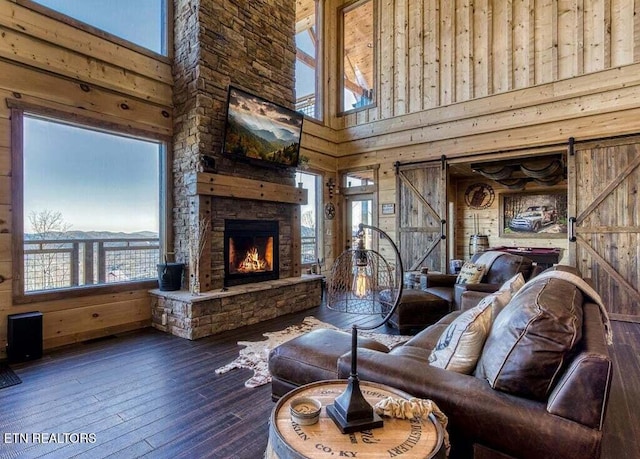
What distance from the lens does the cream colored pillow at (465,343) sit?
161 centimetres

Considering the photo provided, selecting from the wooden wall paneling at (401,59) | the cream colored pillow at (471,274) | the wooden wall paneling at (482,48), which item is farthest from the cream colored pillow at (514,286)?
the wooden wall paneling at (401,59)

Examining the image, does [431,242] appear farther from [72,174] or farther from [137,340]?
[72,174]

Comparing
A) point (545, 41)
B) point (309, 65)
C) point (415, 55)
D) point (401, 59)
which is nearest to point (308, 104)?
point (309, 65)

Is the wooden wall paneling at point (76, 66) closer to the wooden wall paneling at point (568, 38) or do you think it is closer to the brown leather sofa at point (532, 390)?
the brown leather sofa at point (532, 390)

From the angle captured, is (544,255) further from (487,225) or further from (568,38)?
(568,38)

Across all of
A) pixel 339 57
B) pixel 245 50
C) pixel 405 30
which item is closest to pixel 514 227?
pixel 405 30

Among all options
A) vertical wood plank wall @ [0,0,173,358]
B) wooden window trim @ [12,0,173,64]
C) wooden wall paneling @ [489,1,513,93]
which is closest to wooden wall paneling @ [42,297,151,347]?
vertical wood plank wall @ [0,0,173,358]

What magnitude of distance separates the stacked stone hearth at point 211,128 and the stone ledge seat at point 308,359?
205 centimetres

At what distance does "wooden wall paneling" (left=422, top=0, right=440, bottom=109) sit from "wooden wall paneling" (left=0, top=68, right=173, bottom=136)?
4500mm

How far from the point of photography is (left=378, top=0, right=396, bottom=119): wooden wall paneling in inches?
265

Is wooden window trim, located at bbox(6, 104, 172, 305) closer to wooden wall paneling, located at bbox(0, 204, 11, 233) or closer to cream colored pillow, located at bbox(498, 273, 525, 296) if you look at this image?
wooden wall paneling, located at bbox(0, 204, 11, 233)

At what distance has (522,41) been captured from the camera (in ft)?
17.7

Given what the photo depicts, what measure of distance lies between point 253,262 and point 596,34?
5.91m

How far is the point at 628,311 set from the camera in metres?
4.67
